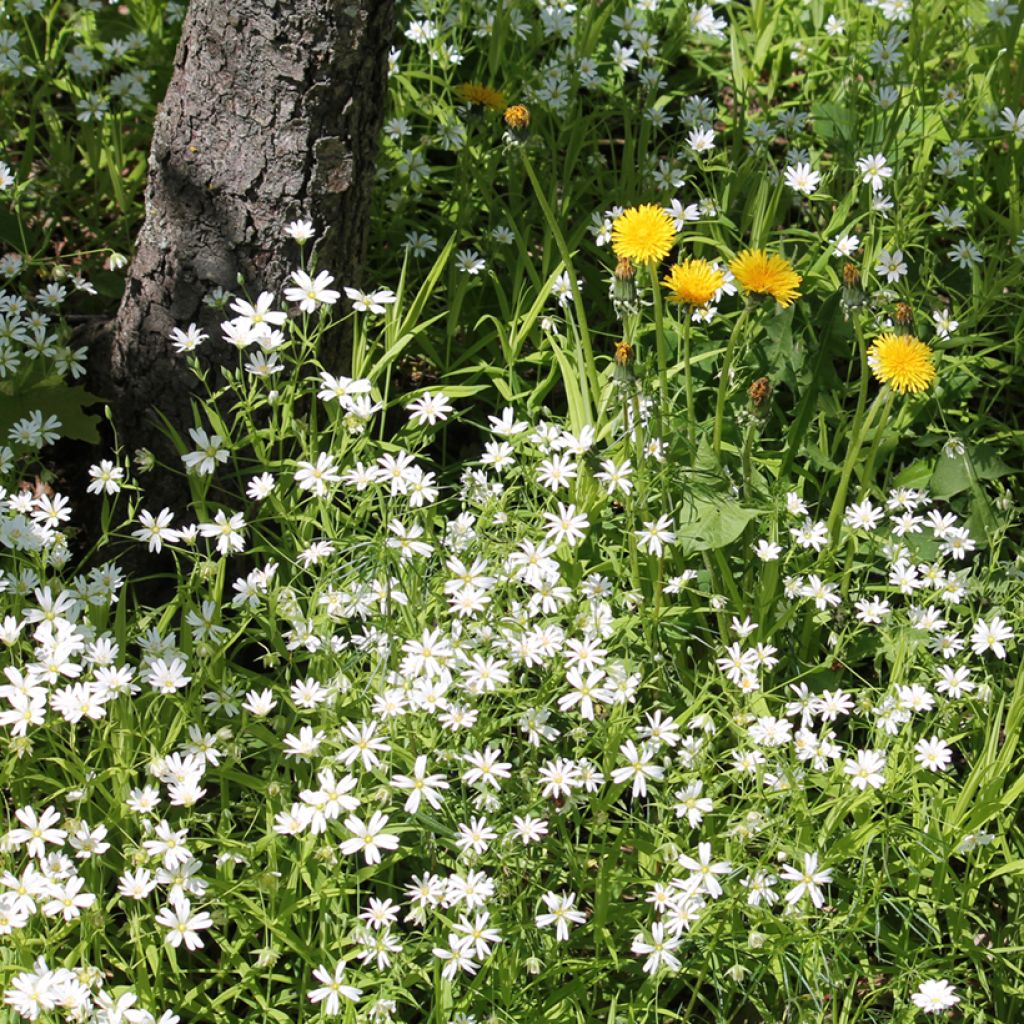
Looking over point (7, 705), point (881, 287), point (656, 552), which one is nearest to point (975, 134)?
point (881, 287)

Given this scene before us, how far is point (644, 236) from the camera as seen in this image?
235 centimetres

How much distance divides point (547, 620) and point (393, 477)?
1.25ft

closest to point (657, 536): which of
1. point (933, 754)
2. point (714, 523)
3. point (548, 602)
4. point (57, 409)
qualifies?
point (714, 523)

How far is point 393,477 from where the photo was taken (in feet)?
7.63

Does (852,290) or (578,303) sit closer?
(852,290)

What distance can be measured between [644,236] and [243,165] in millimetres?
875

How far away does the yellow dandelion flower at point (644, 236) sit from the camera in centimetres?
234

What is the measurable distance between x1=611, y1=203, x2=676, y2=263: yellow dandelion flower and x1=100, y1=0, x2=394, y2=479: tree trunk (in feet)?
2.24

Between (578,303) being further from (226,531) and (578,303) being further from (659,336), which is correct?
(226,531)

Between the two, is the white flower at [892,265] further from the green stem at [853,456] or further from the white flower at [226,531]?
the white flower at [226,531]

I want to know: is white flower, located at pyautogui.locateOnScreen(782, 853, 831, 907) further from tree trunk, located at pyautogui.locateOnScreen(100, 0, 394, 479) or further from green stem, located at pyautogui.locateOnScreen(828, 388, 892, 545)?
tree trunk, located at pyautogui.locateOnScreen(100, 0, 394, 479)

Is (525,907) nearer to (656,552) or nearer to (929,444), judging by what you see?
(656,552)

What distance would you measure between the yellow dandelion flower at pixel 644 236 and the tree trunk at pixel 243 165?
68 cm

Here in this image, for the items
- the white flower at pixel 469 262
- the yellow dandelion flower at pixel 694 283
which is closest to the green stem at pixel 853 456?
the yellow dandelion flower at pixel 694 283
